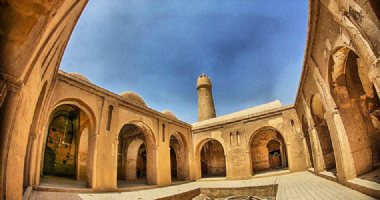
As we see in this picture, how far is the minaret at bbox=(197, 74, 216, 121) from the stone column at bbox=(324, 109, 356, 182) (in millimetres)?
19518

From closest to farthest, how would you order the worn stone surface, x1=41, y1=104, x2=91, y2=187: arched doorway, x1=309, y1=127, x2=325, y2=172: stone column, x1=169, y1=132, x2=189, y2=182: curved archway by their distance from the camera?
the worn stone surface < x1=309, y1=127, x2=325, y2=172: stone column < x1=41, y1=104, x2=91, y2=187: arched doorway < x1=169, y1=132, x2=189, y2=182: curved archway

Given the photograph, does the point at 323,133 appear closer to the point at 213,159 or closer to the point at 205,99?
the point at 213,159

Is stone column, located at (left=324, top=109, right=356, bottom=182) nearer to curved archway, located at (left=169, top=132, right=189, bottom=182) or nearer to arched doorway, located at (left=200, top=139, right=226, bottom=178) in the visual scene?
curved archway, located at (left=169, top=132, right=189, bottom=182)

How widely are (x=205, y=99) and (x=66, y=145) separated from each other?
702 inches

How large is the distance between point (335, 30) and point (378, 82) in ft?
7.04

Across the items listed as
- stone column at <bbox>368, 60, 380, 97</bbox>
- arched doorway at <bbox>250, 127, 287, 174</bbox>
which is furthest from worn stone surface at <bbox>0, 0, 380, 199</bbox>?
arched doorway at <bbox>250, 127, 287, 174</bbox>

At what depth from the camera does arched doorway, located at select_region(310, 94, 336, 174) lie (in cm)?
990

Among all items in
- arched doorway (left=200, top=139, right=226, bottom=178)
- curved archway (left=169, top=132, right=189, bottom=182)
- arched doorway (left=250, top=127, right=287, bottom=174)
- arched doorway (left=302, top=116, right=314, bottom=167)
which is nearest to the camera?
arched doorway (left=302, top=116, right=314, bottom=167)

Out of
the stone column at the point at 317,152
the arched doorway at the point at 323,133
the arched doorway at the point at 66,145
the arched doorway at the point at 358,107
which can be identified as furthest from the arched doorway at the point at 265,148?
the arched doorway at the point at 66,145

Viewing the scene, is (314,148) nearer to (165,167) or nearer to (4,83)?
(165,167)

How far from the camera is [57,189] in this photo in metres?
7.73

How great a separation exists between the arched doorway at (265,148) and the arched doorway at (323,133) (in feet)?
32.0

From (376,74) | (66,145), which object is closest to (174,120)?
(66,145)

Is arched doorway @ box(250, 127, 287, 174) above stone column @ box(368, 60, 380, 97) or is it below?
below
